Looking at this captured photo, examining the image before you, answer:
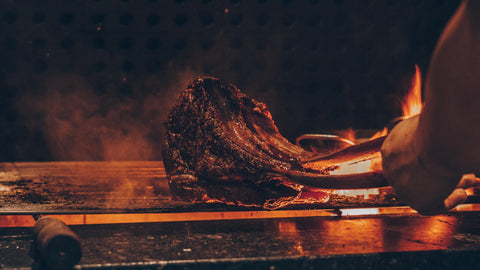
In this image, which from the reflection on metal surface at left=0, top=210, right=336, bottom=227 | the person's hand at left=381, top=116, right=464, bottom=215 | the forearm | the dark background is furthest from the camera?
the dark background

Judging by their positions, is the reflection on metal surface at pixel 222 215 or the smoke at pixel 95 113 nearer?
the reflection on metal surface at pixel 222 215

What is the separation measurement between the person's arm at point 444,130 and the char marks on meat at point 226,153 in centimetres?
45

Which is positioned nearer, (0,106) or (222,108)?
(222,108)

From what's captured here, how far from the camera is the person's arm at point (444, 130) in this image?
2.50ft

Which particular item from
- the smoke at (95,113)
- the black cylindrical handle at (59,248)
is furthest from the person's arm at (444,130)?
the smoke at (95,113)

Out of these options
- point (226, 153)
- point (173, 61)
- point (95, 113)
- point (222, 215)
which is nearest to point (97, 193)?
point (222, 215)

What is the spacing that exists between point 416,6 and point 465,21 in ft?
9.90

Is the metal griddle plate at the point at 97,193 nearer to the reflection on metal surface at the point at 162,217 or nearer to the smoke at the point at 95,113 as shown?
the reflection on metal surface at the point at 162,217

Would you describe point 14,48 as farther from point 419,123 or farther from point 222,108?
point 419,123

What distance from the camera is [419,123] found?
925 mm

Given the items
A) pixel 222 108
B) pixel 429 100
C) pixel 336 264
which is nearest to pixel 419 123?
pixel 429 100

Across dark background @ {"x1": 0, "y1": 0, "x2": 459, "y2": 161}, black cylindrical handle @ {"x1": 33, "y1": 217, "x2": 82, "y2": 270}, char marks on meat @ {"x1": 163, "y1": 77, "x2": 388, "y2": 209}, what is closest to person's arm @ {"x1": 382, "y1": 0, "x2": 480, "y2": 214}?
char marks on meat @ {"x1": 163, "y1": 77, "x2": 388, "y2": 209}

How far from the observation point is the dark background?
312 centimetres

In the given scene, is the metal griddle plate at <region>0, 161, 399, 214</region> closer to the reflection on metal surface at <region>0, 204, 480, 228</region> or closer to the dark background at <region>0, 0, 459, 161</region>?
the reflection on metal surface at <region>0, 204, 480, 228</region>
